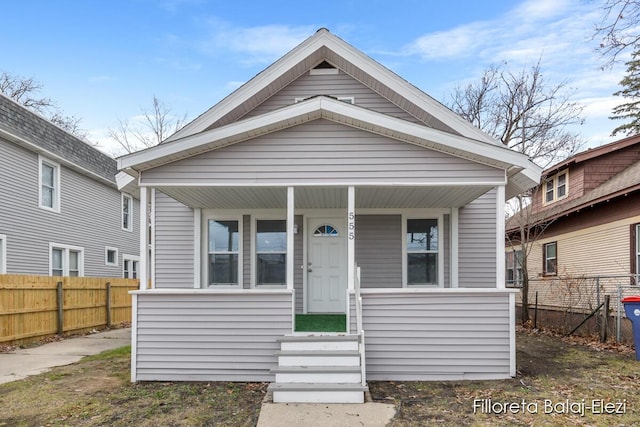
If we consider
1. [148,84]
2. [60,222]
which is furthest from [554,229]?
[148,84]

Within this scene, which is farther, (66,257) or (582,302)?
(66,257)

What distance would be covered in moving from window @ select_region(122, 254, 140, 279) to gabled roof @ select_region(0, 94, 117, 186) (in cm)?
333

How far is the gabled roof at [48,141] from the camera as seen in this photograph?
39.1 feet

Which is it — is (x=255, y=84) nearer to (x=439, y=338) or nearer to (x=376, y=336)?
(x=376, y=336)

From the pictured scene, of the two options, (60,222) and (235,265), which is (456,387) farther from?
(60,222)

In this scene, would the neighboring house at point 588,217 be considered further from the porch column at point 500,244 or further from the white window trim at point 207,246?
the white window trim at point 207,246

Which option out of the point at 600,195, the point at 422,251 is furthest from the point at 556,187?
the point at 422,251

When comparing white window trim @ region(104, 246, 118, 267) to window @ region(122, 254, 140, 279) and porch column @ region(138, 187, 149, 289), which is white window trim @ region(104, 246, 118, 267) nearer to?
window @ region(122, 254, 140, 279)

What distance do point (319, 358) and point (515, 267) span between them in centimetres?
1302

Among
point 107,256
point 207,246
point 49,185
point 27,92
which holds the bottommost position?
point 107,256

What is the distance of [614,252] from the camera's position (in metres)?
11.1

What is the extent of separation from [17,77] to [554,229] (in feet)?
93.4

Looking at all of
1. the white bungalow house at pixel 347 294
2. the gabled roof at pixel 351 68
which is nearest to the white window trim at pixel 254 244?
the white bungalow house at pixel 347 294

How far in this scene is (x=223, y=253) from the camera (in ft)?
30.3
